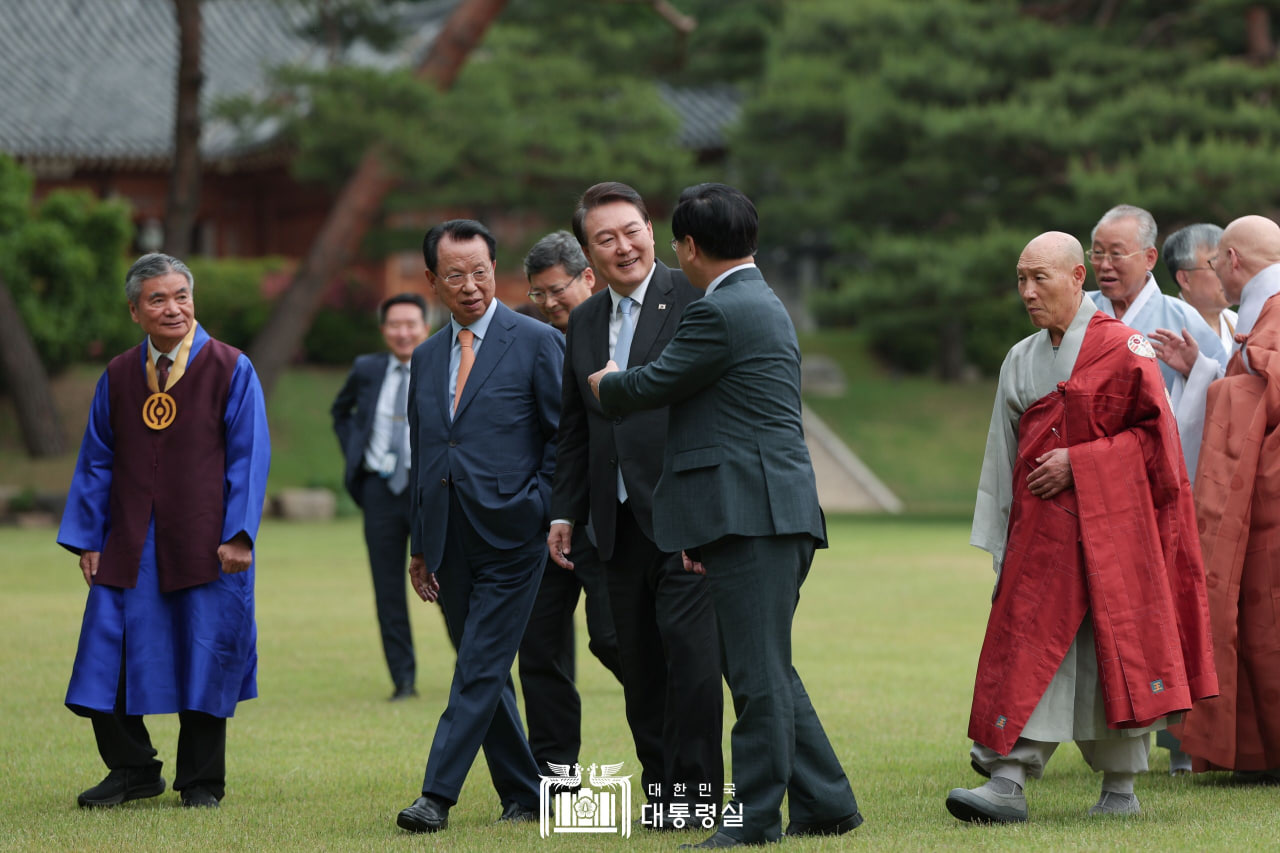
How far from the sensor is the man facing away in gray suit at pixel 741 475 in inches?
166

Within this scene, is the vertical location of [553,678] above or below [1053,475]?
below

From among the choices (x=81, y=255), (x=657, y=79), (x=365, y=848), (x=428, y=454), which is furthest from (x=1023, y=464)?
(x=657, y=79)

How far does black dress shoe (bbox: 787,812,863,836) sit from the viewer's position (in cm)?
446

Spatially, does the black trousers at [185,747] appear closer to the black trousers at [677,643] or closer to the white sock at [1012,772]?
the black trousers at [677,643]

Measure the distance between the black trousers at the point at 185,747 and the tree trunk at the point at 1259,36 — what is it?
1989 cm

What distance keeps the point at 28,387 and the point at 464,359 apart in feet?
56.4

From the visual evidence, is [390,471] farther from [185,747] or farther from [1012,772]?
[1012,772]

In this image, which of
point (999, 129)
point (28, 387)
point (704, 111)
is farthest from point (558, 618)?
point (704, 111)

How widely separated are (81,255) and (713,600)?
63.1 ft

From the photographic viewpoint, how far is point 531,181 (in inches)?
1000

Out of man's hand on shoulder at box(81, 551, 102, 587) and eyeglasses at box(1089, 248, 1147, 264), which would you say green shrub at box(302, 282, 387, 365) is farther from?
eyeglasses at box(1089, 248, 1147, 264)

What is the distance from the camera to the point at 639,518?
4.66 meters

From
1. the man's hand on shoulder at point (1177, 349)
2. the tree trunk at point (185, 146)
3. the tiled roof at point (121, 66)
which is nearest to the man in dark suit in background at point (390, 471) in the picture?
the man's hand on shoulder at point (1177, 349)

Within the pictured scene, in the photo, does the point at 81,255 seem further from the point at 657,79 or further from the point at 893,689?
the point at 893,689
